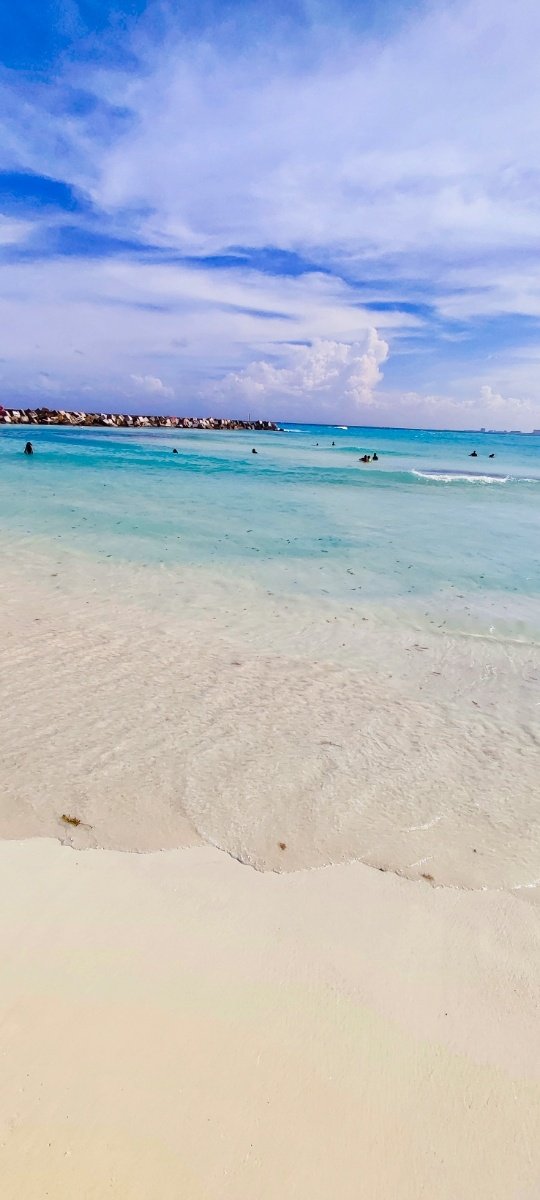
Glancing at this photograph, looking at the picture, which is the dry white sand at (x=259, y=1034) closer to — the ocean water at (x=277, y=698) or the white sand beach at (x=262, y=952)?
the white sand beach at (x=262, y=952)

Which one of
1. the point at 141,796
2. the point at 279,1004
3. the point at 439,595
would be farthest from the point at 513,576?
the point at 279,1004

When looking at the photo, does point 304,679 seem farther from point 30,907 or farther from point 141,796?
point 30,907

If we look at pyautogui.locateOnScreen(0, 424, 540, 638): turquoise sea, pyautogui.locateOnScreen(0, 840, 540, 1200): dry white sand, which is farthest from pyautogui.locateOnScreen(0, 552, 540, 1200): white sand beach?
pyautogui.locateOnScreen(0, 424, 540, 638): turquoise sea

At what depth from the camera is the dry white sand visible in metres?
1.93

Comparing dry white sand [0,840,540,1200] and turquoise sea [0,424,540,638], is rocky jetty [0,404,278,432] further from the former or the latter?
dry white sand [0,840,540,1200]

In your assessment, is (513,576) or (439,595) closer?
→ (439,595)

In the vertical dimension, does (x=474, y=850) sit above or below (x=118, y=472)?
below

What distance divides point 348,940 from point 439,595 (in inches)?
272

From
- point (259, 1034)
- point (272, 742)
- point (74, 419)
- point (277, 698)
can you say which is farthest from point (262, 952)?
point (74, 419)

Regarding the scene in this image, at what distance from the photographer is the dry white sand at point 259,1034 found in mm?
1928

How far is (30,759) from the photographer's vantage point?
4137mm

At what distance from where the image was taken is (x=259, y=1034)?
233cm

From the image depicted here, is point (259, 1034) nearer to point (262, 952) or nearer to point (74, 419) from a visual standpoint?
point (262, 952)

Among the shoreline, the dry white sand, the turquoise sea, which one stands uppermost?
the turquoise sea
